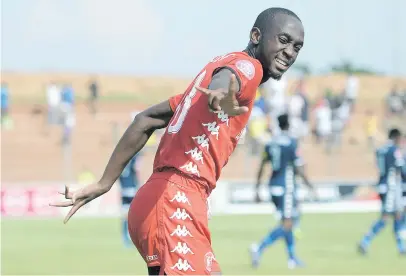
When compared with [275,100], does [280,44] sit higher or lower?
higher

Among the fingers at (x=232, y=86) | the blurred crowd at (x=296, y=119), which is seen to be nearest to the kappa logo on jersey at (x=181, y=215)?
the fingers at (x=232, y=86)

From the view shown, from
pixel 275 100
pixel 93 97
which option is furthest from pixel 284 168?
pixel 93 97

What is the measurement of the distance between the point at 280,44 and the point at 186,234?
1.24 metres

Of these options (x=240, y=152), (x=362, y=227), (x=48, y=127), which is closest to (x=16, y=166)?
(x=48, y=127)

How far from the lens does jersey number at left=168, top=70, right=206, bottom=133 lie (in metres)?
5.79

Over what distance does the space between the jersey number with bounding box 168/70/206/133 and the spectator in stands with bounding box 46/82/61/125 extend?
31591 millimetres

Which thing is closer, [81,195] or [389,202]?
[81,195]

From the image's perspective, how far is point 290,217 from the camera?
53.3 feet

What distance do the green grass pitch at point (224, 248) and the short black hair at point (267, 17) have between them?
9.01 metres

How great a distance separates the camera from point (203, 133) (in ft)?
18.8

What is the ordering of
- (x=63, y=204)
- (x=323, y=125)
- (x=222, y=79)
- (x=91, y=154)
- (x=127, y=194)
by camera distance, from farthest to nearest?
(x=91, y=154) < (x=323, y=125) < (x=127, y=194) < (x=63, y=204) < (x=222, y=79)

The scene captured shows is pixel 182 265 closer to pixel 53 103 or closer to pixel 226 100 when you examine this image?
pixel 226 100

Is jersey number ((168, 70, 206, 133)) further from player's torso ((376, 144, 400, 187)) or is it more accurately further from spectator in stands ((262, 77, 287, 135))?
spectator in stands ((262, 77, 287, 135))

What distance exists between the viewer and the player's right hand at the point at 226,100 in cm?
525
